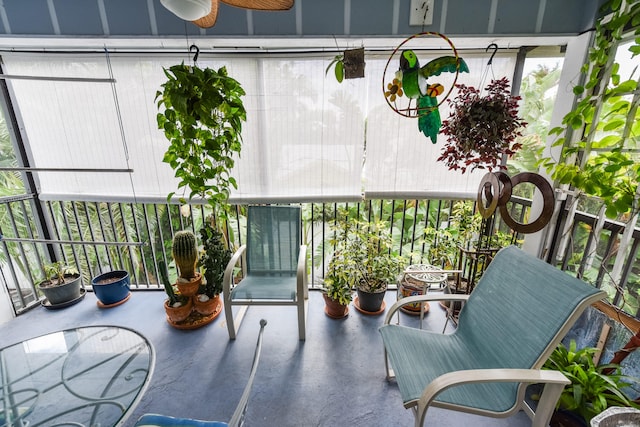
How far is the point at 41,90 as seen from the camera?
7.20 ft

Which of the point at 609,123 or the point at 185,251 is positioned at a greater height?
the point at 609,123

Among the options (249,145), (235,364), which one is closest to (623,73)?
(249,145)

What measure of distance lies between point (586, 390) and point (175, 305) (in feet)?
8.80

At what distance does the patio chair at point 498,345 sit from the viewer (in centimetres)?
97

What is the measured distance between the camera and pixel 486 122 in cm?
145

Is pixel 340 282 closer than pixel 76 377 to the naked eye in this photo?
No

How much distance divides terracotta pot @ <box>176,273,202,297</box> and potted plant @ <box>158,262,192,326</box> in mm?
50

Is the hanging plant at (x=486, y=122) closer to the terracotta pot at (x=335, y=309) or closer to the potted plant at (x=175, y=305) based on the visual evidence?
the terracotta pot at (x=335, y=309)

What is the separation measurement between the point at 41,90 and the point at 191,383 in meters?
2.79

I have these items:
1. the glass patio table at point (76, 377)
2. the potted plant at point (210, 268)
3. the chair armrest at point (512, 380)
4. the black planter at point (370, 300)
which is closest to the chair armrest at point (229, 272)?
the potted plant at point (210, 268)

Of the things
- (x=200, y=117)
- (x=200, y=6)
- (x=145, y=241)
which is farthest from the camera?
(x=145, y=241)

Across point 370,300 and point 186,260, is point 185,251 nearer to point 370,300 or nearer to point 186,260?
point 186,260

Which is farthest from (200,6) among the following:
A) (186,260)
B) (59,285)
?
(59,285)

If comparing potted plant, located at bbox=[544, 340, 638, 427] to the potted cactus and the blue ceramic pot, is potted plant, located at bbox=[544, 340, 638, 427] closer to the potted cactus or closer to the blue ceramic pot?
the potted cactus
